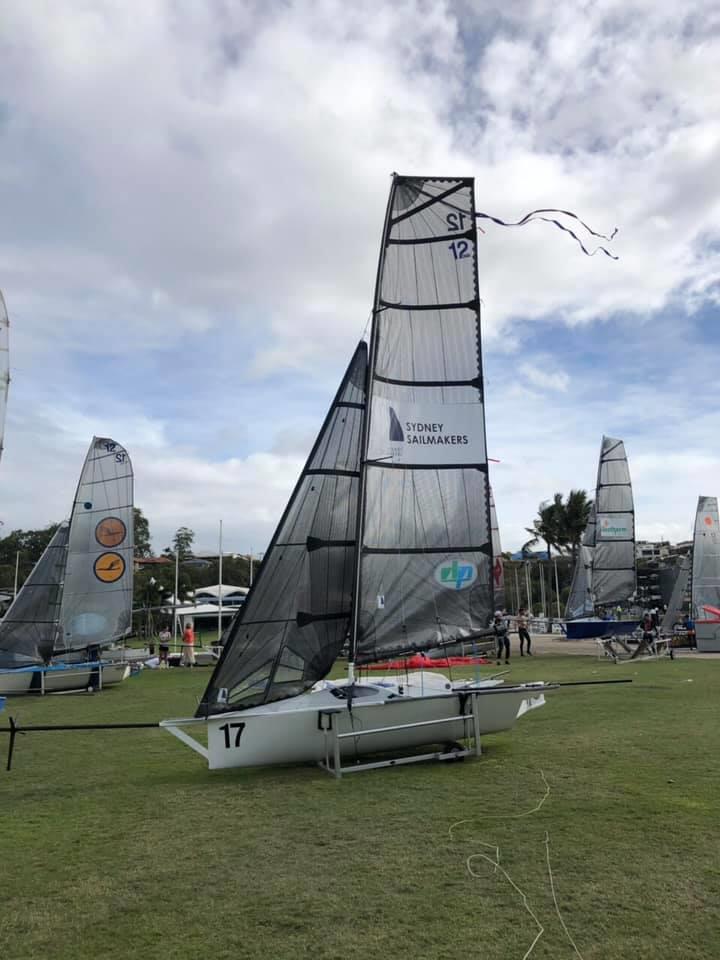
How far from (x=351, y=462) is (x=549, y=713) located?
600 centimetres

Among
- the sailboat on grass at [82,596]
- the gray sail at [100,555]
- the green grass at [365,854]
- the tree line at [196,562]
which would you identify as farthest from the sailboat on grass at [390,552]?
the tree line at [196,562]

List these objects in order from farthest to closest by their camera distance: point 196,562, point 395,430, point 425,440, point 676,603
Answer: point 196,562 < point 676,603 < point 425,440 < point 395,430

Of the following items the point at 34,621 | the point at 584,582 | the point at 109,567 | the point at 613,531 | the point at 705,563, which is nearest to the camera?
the point at 34,621

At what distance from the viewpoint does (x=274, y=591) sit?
8.99 meters

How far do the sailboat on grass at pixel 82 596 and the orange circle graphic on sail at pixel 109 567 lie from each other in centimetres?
3

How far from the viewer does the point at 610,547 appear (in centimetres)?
3262

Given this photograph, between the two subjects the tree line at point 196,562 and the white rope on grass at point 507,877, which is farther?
the tree line at point 196,562

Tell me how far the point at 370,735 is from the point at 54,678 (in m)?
13.2

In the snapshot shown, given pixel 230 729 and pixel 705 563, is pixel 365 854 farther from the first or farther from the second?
pixel 705 563

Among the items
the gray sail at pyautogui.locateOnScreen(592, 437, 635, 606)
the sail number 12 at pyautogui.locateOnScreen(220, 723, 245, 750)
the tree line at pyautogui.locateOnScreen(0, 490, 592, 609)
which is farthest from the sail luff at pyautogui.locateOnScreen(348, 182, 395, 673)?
the tree line at pyautogui.locateOnScreen(0, 490, 592, 609)

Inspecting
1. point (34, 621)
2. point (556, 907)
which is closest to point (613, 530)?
point (34, 621)

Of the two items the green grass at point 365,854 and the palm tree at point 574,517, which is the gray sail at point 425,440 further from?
the palm tree at point 574,517

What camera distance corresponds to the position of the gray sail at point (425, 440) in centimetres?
→ 982

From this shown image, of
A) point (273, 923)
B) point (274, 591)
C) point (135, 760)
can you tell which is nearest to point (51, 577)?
point (135, 760)
